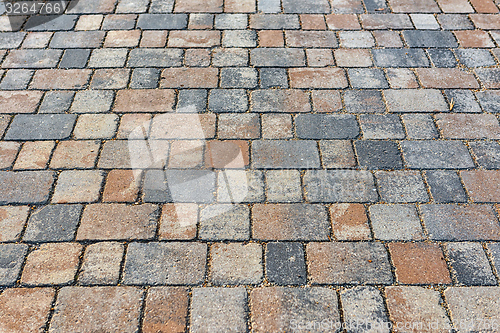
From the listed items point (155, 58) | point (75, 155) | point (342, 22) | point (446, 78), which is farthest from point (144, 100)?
point (446, 78)

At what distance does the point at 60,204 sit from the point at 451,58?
3.67 meters

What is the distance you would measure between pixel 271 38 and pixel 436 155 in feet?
6.63

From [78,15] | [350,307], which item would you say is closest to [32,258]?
[350,307]

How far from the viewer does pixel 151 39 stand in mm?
4223

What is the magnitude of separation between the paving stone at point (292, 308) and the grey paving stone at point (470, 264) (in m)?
0.78

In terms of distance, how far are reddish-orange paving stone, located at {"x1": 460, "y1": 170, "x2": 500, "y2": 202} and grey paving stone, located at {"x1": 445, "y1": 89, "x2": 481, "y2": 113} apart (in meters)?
0.69

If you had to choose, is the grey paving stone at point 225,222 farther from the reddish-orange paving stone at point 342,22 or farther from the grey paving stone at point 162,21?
the reddish-orange paving stone at point 342,22

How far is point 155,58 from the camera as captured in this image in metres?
4.00

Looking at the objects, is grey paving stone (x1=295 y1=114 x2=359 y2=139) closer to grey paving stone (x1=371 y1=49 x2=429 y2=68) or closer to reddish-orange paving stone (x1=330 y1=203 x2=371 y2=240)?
reddish-orange paving stone (x1=330 y1=203 x2=371 y2=240)

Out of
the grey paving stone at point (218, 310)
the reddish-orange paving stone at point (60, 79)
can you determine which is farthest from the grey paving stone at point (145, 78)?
the grey paving stone at point (218, 310)

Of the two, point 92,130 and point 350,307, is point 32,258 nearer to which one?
point 92,130

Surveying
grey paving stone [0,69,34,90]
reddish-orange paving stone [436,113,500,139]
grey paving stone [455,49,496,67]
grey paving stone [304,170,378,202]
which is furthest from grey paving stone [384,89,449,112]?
grey paving stone [0,69,34,90]

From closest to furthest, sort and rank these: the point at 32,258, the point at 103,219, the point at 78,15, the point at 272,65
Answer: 1. the point at 32,258
2. the point at 103,219
3. the point at 272,65
4. the point at 78,15

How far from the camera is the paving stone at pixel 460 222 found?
2.68 meters
